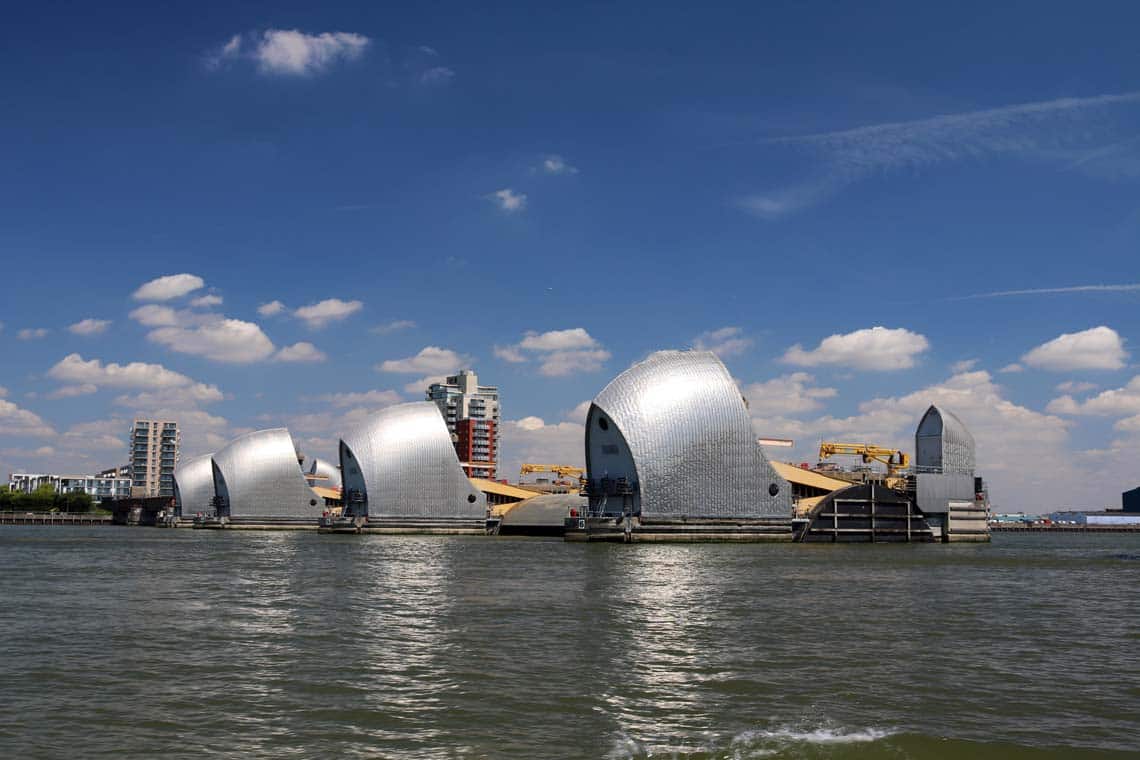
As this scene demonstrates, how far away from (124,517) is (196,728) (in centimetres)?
16665

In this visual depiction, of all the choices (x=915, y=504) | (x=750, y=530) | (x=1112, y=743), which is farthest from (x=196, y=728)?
(x=915, y=504)

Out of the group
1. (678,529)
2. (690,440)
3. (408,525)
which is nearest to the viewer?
(678,529)

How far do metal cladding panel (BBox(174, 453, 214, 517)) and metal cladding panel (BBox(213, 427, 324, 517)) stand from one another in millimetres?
15216

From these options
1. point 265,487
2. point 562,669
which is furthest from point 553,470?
point 562,669

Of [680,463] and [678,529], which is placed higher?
[680,463]

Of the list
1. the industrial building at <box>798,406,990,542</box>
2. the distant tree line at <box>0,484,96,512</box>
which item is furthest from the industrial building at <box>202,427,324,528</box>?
the distant tree line at <box>0,484,96,512</box>

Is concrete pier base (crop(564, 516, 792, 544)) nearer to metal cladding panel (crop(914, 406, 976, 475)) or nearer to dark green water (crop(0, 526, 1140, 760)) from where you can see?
metal cladding panel (crop(914, 406, 976, 475))

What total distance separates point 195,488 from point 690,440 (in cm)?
7979

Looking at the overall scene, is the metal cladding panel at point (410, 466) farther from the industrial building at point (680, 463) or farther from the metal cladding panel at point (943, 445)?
the metal cladding panel at point (943, 445)

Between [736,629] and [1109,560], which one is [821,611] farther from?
[1109,560]

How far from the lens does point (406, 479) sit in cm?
10369

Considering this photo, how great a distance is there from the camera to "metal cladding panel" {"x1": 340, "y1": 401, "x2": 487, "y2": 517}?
10319 centimetres

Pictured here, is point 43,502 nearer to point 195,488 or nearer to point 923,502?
point 195,488

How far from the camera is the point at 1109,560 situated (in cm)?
7038
